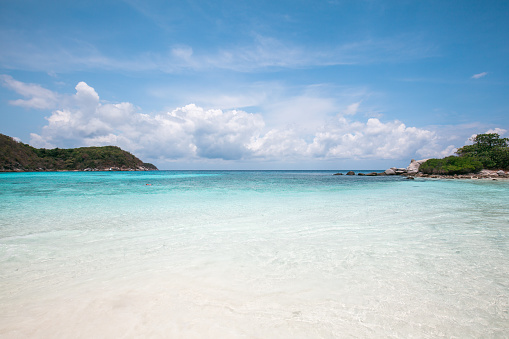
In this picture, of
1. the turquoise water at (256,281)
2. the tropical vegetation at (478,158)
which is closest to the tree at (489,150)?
the tropical vegetation at (478,158)

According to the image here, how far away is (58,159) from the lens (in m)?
108

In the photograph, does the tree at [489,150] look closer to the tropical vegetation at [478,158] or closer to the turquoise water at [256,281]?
the tropical vegetation at [478,158]

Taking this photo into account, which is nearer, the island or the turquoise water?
the turquoise water

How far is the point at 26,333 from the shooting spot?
Result: 8.37 ft

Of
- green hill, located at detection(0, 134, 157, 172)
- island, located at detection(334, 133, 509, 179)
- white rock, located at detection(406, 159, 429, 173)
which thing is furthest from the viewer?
green hill, located at detection(0, 134, 157, 172)

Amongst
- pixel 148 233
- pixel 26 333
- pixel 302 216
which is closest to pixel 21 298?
pixel 26 333

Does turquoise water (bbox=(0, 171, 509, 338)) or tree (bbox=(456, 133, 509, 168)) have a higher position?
tree (bbox=(456, 133, 509, 168))

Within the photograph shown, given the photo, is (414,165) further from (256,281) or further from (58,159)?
(58,159)

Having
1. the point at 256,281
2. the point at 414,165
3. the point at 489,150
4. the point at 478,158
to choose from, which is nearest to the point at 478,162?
the point at 478,158

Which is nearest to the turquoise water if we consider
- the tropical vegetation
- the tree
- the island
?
the island

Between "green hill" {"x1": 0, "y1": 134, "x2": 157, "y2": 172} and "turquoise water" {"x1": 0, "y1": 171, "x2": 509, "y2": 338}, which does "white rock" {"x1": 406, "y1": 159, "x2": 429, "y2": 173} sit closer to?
"turquoise water" {"x1": 0, "y1": 171, "x2": 509, "y2": 338}

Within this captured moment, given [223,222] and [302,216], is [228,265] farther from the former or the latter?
[302,216]

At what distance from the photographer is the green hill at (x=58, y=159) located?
8462cm

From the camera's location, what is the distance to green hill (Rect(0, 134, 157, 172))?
278 feet
